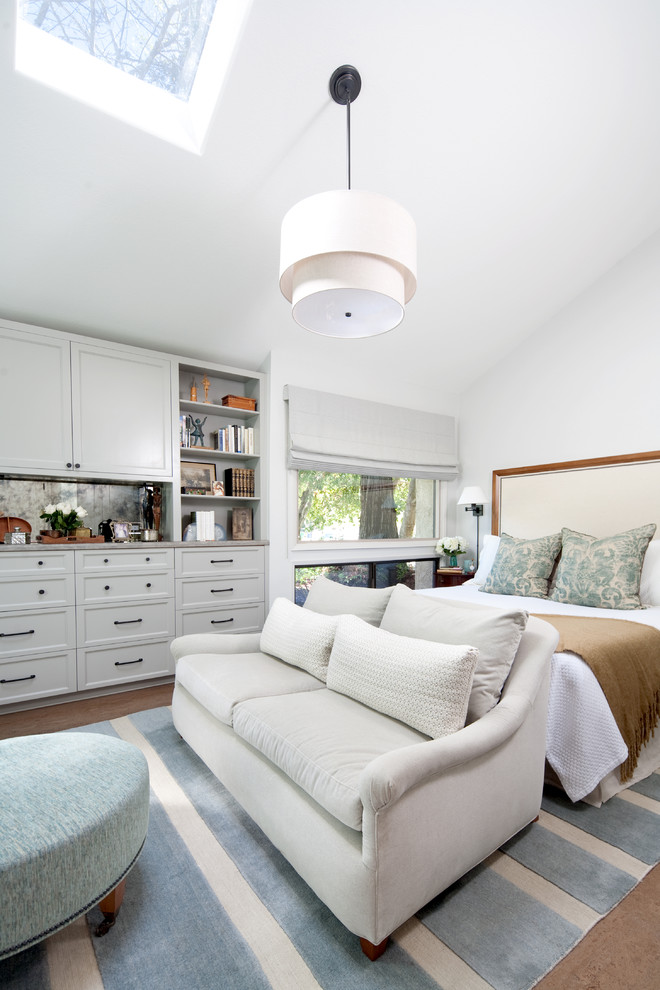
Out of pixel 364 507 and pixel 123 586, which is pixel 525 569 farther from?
pixel 123 586

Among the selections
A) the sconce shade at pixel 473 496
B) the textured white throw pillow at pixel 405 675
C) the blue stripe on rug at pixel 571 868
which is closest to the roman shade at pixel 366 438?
the sconce shade at pixel 473 496

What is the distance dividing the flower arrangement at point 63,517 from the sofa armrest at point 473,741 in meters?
2.54

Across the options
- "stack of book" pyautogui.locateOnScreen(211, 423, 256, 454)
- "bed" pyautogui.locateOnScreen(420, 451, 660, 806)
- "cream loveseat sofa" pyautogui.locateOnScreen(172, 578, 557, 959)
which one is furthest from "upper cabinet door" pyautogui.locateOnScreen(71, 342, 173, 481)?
"bed" pyautogui.locateOnScreen(420, 451, 660, 806)

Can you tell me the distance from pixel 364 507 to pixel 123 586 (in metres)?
2.18

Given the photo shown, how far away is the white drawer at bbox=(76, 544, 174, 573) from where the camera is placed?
305 centimetres

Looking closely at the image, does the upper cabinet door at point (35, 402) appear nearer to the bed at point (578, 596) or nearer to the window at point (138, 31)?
the window at point (138, 31)

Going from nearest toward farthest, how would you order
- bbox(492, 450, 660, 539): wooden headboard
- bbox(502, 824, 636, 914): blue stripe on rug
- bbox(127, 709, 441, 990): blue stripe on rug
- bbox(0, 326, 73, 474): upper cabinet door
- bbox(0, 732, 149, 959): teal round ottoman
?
bbox(0, 732, 149, 959): teal round ottoman
bbox(127, 709, 441, 990): blue stripe on rug
bbox(502, 824, 636, 914): blue stripe on rug
bbox(0, 326, 73, 474): upper cabinet door
bbox(492, 450, 660, 539): wooden headboard

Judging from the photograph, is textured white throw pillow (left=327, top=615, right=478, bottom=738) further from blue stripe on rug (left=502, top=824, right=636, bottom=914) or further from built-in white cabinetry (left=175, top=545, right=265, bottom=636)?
built-in white cabinetry (left=175, top=545, right=265, bottom=636)

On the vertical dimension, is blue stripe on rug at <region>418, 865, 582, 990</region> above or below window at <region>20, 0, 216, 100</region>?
below

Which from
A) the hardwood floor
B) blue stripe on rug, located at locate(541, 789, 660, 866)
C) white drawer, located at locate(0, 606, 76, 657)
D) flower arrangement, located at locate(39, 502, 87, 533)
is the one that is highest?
flower arrangement, located at locate(39, 502, 87, 533)

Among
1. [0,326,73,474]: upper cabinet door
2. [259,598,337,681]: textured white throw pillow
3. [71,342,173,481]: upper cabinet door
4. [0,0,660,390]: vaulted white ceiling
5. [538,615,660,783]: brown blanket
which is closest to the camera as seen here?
[538,615,660,783]: brown blanket

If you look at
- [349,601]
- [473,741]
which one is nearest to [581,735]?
[473,741]

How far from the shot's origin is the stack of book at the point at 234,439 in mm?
3852

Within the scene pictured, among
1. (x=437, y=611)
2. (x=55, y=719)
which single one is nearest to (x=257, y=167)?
(x=437, y=611)
